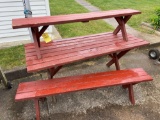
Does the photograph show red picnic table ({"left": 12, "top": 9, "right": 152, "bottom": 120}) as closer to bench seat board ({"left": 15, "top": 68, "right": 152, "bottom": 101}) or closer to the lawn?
bench seat board ({"left": 15, "top": 68, "right": 152, "bottom": 101})

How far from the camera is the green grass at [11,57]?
383 cm

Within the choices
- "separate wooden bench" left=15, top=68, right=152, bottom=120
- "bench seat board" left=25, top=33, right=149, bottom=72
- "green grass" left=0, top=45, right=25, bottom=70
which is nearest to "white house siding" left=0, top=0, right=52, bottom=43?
"green grass" left=0, top=45, right=25, bottom=70

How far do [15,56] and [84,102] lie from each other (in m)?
1.94

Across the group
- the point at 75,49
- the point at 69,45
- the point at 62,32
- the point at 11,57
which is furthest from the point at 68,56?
the point at 62,32

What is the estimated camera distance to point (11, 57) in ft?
13.5

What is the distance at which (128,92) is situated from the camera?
329cm

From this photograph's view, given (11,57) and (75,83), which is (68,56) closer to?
(75,83)

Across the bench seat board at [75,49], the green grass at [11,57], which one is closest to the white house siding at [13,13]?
the green grass at [11,57]

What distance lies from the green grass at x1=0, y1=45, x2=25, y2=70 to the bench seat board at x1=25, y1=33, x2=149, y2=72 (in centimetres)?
95

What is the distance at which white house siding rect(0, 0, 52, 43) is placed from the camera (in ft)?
15.9

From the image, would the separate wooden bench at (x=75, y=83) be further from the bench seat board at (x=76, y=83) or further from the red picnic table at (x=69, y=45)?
the red picnic table at (x=69, y=45)

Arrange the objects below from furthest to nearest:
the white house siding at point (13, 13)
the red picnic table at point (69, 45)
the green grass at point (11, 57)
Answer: the white house siding at point (13, 13)
the green grass at point (11, 57)
the red picnic table at point (69, 45)

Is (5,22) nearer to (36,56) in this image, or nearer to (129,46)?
(36,56)

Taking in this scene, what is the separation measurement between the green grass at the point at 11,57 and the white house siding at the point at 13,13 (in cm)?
62
